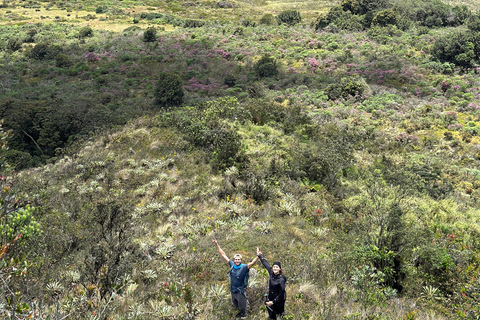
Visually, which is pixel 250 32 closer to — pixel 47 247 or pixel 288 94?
pixel 288 94

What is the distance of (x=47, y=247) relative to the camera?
7.34m

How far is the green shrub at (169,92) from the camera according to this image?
23.1 metres

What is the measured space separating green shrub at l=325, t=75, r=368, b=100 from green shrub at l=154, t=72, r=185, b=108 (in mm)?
12545

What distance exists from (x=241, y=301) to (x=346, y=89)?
21855 millimetres

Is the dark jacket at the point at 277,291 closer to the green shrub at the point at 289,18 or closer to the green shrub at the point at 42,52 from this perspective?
the green shrub at the point at 42,52

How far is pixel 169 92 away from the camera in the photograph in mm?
23172

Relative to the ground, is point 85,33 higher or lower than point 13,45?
higher

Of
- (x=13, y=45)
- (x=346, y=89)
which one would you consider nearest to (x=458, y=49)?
(x=346, y=89)

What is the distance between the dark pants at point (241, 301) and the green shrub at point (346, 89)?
2114cm

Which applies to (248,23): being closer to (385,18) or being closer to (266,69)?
(385,18)

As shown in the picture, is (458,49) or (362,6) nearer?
(458,49)

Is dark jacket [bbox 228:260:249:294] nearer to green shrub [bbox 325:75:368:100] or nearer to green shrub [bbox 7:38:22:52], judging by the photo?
green shrub [bbox 325:75:368:100]

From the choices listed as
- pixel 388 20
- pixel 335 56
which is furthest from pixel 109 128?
pixel 388 20

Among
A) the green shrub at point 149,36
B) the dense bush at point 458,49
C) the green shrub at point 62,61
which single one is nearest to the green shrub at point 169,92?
the green shrub at point 62,61
